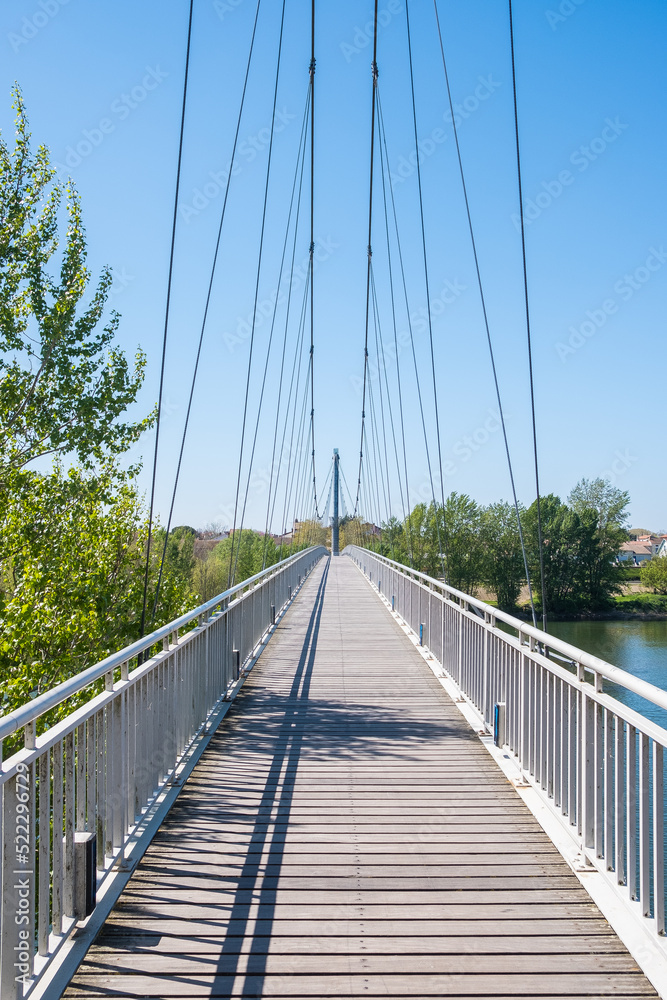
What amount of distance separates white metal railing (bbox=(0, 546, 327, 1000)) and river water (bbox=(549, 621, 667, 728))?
23.3 metres

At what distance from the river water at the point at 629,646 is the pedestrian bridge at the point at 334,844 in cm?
2246

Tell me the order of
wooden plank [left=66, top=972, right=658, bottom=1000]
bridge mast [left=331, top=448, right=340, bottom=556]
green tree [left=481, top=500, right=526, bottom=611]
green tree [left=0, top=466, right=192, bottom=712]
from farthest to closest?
green tree [left=481, top=500, right=526, bottom=611], bridge mast [left=331, top=448, right=340, bottom=556], green tree [left=0, top=466, right=192, bottom=712], wooden plank [left=66, top=972, right=658, bottom=1000]

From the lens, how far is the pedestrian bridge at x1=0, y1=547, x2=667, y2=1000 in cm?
233

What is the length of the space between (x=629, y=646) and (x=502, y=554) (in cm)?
2238

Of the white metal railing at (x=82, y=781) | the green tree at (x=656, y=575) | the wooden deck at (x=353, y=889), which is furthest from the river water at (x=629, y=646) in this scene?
the white metal railing at (x=82, y=781)

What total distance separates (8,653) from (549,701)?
8.31 metres

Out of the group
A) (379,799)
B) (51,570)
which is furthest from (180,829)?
(51,570)

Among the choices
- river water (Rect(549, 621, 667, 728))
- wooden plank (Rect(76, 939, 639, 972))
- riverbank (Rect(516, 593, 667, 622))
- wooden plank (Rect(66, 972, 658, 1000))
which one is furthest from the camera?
riverbank (Rect(516, 593, 667, 622))

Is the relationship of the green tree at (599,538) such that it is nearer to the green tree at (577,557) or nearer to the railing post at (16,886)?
the green tree at (577,557)

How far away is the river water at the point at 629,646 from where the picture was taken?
29.3 metres

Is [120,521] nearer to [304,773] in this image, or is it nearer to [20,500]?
[20,500]

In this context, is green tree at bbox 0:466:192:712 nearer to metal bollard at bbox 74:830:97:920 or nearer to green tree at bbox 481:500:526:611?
metal bollard at bbox 74:830:97:920

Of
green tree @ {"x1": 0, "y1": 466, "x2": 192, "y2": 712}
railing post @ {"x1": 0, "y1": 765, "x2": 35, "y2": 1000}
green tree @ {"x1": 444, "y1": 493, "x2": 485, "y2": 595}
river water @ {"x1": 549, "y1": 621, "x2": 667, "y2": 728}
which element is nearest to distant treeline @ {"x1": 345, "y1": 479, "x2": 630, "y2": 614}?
green tree @ {"x1": 444, "y1": 493, "x2": 485, "y2": 595}

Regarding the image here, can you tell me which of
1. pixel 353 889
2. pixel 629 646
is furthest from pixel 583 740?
pixel 629 646
